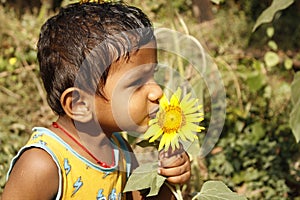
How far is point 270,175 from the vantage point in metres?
2.12

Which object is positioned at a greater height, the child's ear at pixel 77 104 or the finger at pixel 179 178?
the child's ear at pixel 77 104

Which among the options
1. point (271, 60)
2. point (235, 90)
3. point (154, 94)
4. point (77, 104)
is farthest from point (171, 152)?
point (271, 60)

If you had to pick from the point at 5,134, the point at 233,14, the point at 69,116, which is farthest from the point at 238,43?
the point at 69,116

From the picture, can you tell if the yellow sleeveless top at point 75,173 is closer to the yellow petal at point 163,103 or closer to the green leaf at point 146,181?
the green leaf at point 146,181

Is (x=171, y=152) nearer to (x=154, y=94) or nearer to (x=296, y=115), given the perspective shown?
(x=154, y=94)

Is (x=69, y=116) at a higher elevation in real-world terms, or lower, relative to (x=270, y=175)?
higher

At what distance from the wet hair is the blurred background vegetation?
1.48 feet

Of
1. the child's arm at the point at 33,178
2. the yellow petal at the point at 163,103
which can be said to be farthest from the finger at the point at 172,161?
the child's arm at the point at 33,178

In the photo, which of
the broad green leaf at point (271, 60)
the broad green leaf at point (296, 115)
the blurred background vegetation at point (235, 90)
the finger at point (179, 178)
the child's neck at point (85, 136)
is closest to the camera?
the finger at point (179, 178)

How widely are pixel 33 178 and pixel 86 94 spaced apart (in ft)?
0.66

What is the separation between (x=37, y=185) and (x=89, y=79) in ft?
0.78

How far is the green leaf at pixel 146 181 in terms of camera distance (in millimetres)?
1222

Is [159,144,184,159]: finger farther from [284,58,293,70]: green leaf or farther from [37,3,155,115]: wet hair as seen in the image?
[284,58,293,70]: green leaf

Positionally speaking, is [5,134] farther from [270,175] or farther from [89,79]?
[89,79]
